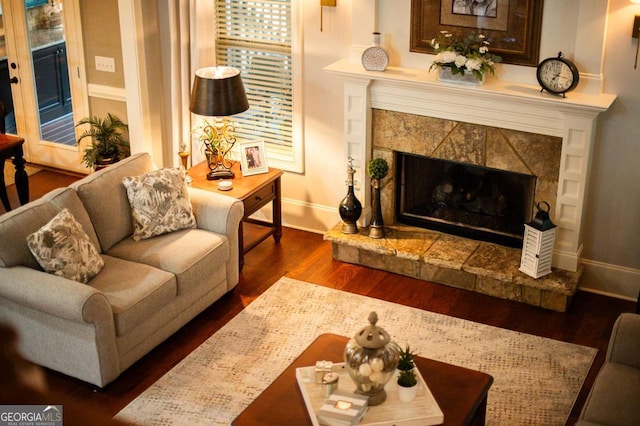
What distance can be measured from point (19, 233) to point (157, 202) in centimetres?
88

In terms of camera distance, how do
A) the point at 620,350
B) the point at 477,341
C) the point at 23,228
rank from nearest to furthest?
the point at 620,350 < the point at 23,228 < the point at 477,341

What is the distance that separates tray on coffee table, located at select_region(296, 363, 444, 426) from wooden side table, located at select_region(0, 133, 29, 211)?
A: 352 centimetres

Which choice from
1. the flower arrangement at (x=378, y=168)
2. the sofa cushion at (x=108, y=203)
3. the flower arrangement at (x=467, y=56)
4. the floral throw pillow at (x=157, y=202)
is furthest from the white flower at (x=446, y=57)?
the sofa cushion at (x=108, y=203)

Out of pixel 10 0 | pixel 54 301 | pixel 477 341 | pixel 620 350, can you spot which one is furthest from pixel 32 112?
pixel 620 350

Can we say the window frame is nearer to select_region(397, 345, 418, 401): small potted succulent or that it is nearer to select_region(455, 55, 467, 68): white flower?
select_region(455, 55, 467, 68): white flower

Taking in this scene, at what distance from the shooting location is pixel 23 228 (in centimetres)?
408

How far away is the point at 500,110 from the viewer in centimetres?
486

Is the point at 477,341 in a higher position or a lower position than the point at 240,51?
lower

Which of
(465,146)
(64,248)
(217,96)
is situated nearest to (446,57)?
(465,146)

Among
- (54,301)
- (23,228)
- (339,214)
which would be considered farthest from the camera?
(339,214)

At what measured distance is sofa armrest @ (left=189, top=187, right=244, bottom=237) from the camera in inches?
189

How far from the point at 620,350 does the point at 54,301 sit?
2.73 metres

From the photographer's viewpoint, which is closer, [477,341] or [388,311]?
[477,341]

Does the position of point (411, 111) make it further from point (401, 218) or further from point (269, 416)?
point (269, 416)
